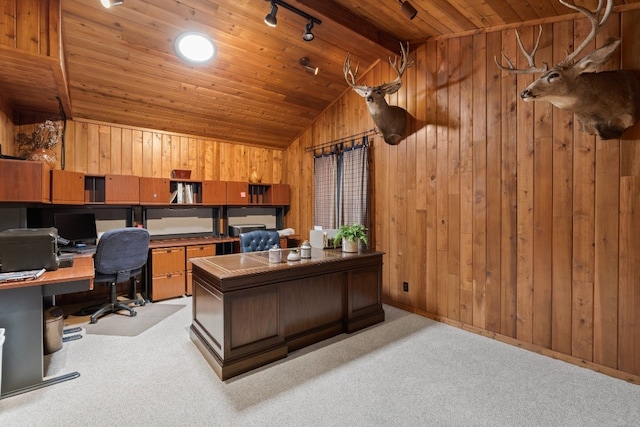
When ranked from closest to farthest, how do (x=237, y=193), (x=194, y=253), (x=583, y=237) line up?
1. (x=583, y=237)
2. (x=194, y=253)
3. (x=237, y=193)

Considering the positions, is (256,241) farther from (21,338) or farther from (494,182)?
(494,182)

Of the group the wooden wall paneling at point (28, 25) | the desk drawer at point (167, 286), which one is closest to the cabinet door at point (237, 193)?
the desk drawer at point (167, 286)

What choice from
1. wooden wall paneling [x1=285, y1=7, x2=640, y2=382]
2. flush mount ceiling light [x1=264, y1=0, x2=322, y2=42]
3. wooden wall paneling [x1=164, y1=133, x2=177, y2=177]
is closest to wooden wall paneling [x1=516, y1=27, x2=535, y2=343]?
wooden wall paneling [x1=285, y1=7, x2=640, y2=382]

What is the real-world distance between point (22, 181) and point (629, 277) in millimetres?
5247

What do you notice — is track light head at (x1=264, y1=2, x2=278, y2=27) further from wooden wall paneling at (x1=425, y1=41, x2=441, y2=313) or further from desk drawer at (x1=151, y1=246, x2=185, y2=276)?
desk drawer at (x1=151, y1=246, x2=185, y2=276)

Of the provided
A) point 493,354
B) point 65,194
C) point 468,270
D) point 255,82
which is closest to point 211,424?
point 493,354

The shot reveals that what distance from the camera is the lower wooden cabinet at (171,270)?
4.03 meters

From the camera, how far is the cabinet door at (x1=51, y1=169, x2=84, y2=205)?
3.45 m

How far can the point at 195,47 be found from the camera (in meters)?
3.48

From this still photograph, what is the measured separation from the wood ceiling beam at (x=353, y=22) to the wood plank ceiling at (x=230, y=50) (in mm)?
11

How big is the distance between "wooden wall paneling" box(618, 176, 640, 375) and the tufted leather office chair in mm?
3390

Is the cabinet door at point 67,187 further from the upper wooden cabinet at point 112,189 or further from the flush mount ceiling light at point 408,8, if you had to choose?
the flush mount ceiling light at point 408,8

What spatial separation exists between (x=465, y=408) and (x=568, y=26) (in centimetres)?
309

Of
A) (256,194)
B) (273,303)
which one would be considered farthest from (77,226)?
(273,303)
